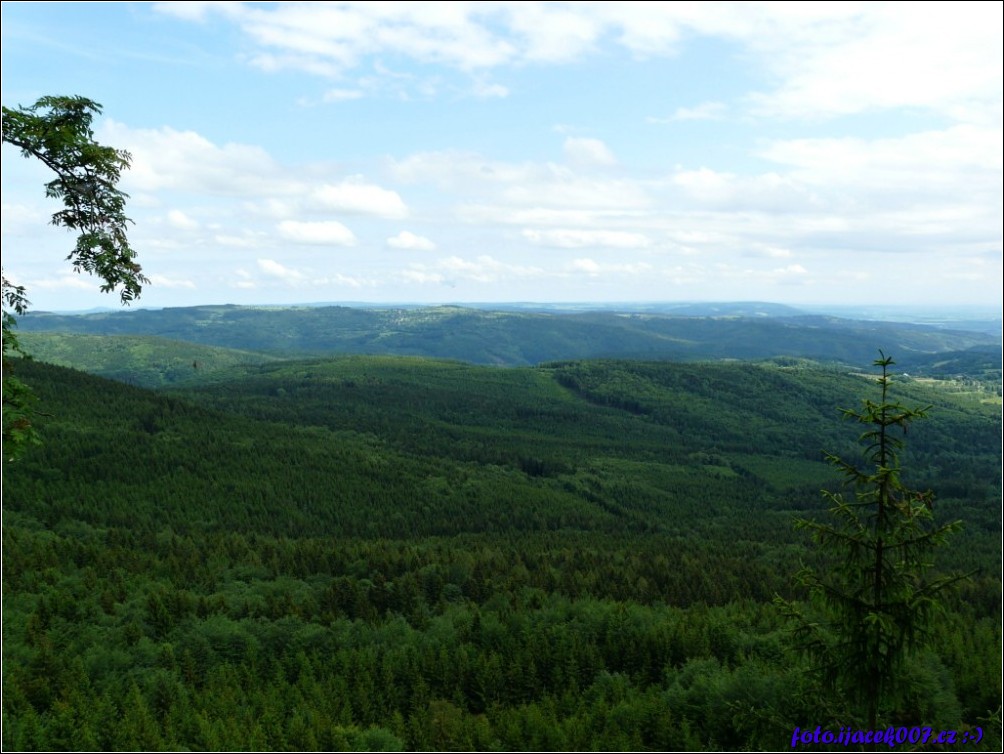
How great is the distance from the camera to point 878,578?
19125mm

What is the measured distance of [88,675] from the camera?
40.9 metres

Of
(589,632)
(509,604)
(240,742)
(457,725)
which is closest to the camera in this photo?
(240,742)

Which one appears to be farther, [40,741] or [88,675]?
[88,675]

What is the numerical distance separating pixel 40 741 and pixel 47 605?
71.4 ft

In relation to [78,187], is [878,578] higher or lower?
lower

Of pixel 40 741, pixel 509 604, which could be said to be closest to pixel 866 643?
pixel 40 741

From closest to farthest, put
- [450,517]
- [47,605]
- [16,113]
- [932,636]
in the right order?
[16,113] → [932,636] → [47,605] → [450,517]

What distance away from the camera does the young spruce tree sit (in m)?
18.6

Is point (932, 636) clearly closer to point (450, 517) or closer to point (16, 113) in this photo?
point (16, 113)

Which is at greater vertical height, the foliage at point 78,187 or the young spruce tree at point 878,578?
the foliage at point 78,187

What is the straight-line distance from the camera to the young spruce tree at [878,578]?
18594mm

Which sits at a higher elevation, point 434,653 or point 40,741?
point 40,741

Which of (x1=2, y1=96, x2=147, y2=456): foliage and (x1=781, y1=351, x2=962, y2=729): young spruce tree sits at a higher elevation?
(x1=2, y1=96, x2=147, y2=456): foliage

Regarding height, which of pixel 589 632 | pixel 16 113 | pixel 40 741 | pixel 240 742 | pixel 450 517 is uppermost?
pixel 16 113
